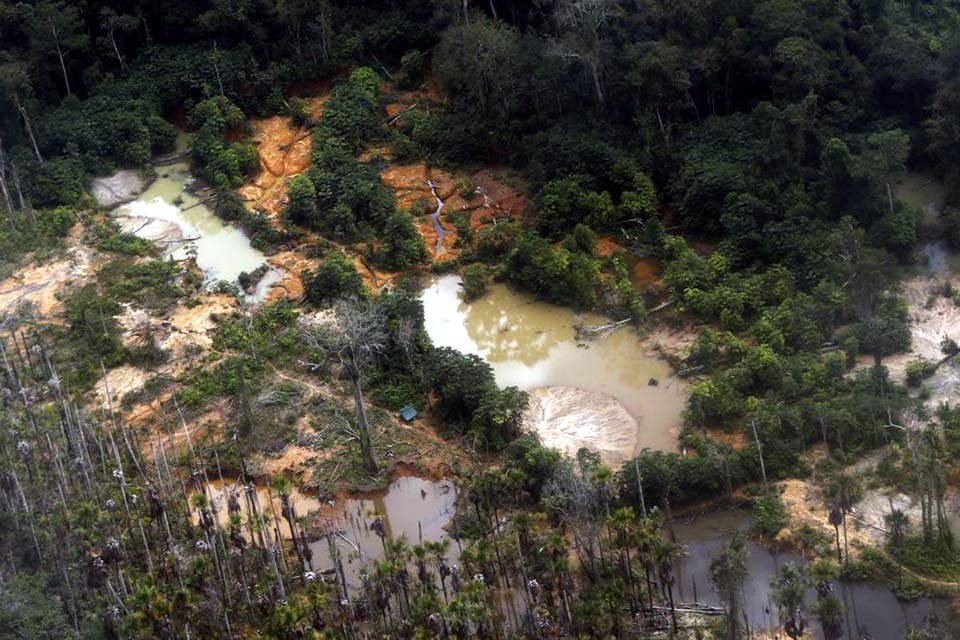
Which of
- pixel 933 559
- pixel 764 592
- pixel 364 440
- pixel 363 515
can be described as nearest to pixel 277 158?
pixel 364 440

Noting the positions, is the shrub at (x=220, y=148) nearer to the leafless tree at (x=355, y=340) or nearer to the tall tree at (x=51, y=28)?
the tall tree at (x=51, y=28)

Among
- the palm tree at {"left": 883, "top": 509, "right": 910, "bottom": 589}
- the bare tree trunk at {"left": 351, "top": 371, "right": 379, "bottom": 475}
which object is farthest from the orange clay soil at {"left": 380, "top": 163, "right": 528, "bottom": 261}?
the palm tree at {"left": 883, "top": 509, "right": 910, "bottom": 589}

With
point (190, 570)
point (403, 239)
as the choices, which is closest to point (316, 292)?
point (403, 239)

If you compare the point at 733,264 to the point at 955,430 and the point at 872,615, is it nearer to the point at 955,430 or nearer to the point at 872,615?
the point at 955,430

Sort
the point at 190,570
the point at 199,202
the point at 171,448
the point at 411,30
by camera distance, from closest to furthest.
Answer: the point at 190,570, the point at 171,448, the point at 199,202, the point at 411,30

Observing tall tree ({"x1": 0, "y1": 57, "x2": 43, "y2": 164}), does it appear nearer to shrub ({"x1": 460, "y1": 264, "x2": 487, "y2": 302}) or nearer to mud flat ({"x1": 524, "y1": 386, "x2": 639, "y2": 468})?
shrub ({"x1": 460, "y1": 264, "x2": 487, "y2": 302})

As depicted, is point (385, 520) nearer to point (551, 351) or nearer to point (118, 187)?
point (551, 351)

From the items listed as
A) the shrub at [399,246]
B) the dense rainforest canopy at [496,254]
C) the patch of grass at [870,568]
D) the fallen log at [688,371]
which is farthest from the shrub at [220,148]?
→ the patch of grass at [870,568]
